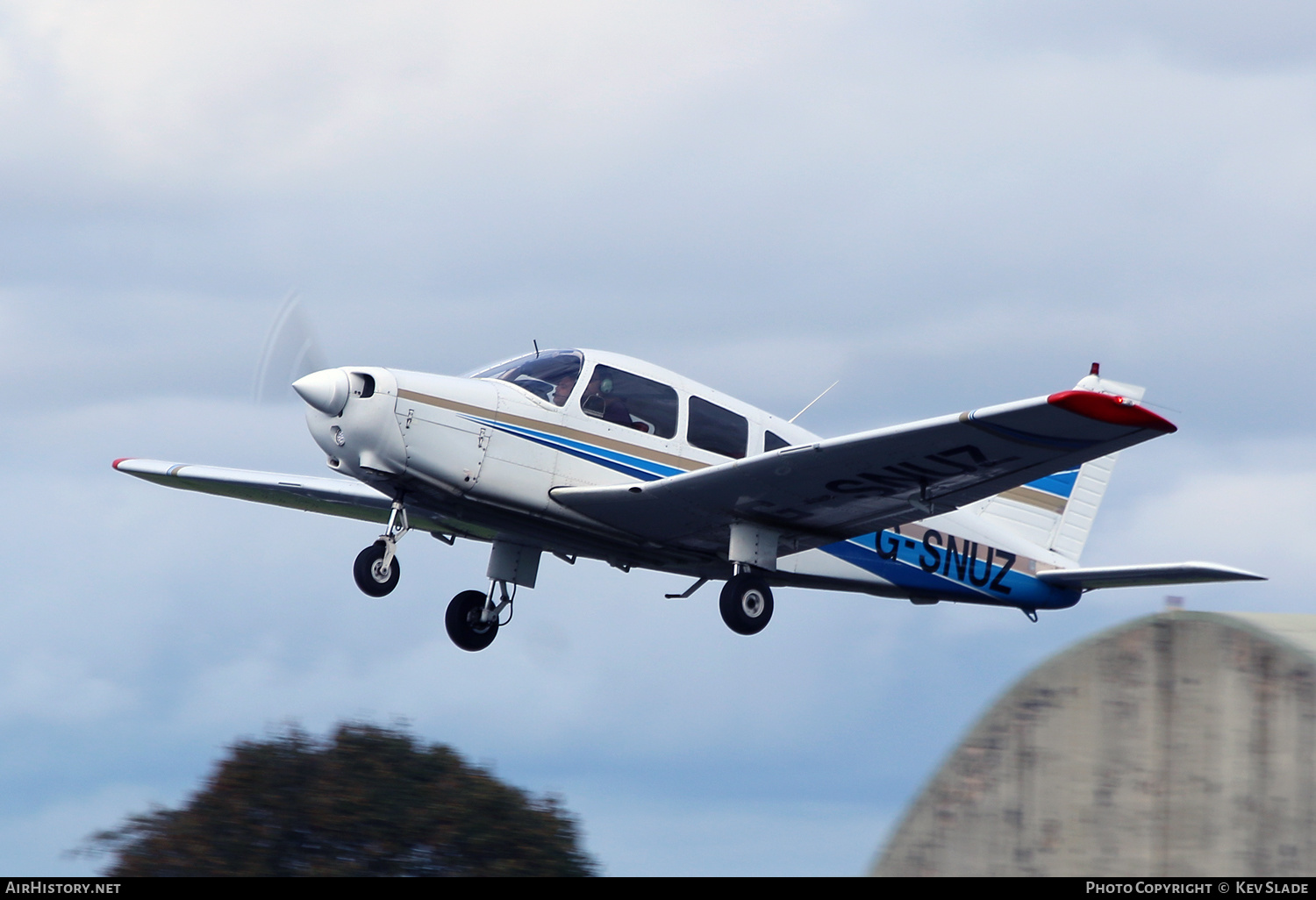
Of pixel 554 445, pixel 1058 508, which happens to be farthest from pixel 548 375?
pixel 1058 508

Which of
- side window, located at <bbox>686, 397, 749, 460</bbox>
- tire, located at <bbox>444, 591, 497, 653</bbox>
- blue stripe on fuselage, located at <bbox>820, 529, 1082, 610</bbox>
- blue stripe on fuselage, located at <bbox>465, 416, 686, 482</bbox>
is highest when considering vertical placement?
side window, located at <bbox>686, 397, 749, 460</bbox>

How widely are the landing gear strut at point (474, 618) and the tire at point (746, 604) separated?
111 inches

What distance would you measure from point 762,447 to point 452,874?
587 centimetres

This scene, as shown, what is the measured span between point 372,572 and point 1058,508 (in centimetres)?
898

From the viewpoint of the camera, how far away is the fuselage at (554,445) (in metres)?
13.6

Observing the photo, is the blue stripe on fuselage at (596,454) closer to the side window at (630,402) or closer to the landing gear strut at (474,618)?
the side window at (630,402)

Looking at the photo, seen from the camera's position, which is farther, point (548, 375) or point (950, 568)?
point (950, 568)

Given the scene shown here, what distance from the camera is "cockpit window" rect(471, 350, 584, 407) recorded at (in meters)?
14.4

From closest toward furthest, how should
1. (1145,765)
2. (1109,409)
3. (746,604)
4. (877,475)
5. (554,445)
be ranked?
(1109,409)
(1145,765)
(877,475)
(554,445)
(746,604)

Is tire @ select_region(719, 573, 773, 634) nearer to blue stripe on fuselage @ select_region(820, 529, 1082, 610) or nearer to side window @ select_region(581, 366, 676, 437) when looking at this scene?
blue stripe on fuselage @ select_region(820, 529, 1082, 610)

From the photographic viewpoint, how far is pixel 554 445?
14.3 meters

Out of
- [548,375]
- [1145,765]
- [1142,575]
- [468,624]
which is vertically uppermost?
[548,375]

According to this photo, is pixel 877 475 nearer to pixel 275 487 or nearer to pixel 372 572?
pixel 372 572

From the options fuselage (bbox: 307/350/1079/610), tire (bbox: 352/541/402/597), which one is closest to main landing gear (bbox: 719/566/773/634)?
fuselage (bbox: 307/350/1079/610)
